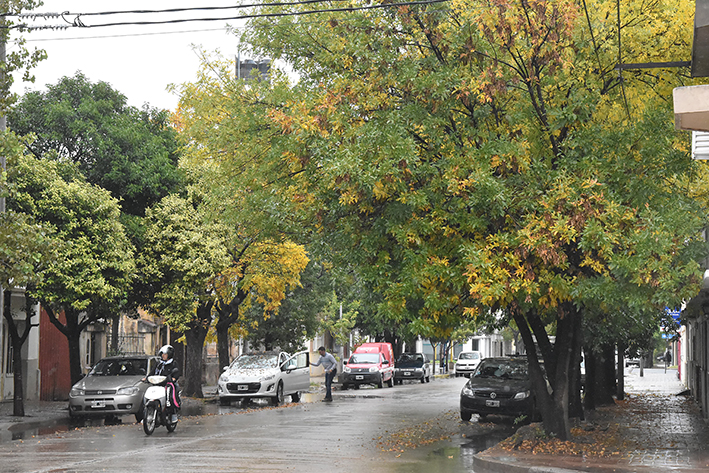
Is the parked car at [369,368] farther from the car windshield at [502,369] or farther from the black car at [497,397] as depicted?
the black car at [497,397]

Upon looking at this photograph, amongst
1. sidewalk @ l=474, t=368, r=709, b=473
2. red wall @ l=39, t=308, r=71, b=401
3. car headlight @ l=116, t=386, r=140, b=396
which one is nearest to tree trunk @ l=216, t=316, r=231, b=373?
red wall @ l=39, t=308, r=71, b=401

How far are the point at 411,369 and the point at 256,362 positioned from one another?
66.7 feet

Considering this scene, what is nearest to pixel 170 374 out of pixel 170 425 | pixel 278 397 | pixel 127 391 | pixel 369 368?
pixel 170 425

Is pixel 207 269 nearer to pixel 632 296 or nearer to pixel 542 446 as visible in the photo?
pixel 542 446

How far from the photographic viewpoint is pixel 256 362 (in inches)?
1057

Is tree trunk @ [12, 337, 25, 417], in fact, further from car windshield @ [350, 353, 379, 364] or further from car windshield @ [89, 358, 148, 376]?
car windshield @ [350, 353, 379, 364]

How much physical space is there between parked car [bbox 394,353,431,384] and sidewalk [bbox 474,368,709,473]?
24.4 meters

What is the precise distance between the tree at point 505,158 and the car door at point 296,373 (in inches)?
529

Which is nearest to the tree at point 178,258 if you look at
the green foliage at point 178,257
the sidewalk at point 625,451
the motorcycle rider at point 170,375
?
the green foliage at point 178,257

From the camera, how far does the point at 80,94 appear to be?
2378 cm

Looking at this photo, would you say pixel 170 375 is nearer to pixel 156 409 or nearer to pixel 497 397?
pixel 156 409

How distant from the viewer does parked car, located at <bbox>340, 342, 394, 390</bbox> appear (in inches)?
1521

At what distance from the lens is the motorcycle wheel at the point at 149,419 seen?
52.0 ft

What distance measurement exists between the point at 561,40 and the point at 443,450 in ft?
23.6
